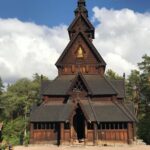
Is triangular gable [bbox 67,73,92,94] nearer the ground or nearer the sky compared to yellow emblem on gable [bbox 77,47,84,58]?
nearer the ground

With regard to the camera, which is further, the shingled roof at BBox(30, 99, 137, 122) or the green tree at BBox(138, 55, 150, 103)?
the green tree at BBox(138, 55, 150, 103)

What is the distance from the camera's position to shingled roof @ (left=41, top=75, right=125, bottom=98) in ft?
123

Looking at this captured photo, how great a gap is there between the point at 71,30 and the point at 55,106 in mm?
11455

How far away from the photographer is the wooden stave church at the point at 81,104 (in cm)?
3431

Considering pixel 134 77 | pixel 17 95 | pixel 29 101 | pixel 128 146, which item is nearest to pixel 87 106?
pixel 128 146

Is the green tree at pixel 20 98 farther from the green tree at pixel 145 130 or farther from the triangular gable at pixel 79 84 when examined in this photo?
the triangular gable at pixel 79 84

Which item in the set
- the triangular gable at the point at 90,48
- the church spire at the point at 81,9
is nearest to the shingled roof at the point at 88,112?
the triangular gable at the point at 90,48

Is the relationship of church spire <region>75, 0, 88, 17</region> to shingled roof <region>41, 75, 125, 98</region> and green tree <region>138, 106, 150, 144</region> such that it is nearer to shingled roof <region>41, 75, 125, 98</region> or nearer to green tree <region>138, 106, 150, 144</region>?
shingled roof <region>41, 75, 125, 98</region>

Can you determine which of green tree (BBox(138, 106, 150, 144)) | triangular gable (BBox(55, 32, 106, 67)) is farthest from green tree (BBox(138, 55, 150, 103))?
triangular gable (BBox(55, 32, 106, 67))

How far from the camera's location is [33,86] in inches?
3063

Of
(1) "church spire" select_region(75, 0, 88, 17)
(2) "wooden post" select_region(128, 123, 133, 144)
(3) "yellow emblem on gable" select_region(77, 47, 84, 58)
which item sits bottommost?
(2) "wooden post" select_region(128, 123, 133, 144)

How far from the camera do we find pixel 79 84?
1474 inches

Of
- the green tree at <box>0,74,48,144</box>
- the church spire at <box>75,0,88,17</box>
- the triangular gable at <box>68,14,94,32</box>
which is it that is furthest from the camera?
the green tree at <box>0,74,48,144</box>

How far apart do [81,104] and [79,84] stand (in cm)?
394
